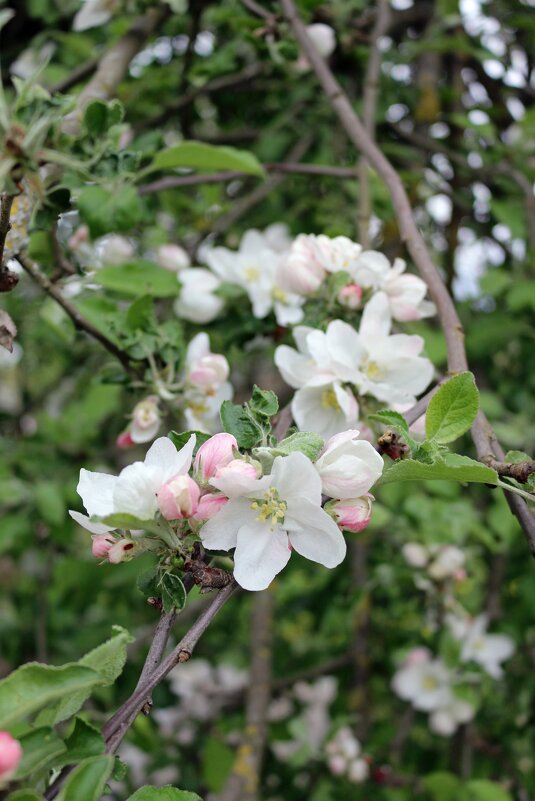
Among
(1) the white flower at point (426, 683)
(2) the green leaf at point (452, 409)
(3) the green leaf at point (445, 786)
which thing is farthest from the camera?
(1) the white flower at point (426, 683)

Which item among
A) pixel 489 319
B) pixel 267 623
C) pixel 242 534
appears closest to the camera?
pixel 242 534

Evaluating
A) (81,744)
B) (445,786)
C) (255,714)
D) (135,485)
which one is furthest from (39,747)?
(445,786)

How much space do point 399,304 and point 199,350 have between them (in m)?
0.33

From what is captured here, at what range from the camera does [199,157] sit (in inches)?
55.2

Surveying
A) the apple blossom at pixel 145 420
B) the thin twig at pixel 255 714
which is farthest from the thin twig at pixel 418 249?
the thin twig at pixel 255 714

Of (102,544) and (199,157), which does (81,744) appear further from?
(199,157)

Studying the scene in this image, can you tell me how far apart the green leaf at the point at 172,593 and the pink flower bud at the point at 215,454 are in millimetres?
108

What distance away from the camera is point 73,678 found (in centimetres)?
73

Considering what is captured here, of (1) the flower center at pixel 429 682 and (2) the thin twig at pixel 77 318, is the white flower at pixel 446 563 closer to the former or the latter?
(1) the flower center at pixel 429 682

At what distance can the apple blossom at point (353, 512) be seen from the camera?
35.5 inches

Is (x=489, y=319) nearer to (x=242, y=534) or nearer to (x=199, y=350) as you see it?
(x=199, y=350)

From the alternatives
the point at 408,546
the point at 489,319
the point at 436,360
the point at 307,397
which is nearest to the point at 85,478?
the point at 307,397

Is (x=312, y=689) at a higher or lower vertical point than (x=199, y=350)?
lower

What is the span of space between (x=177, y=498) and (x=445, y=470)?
0.26m
